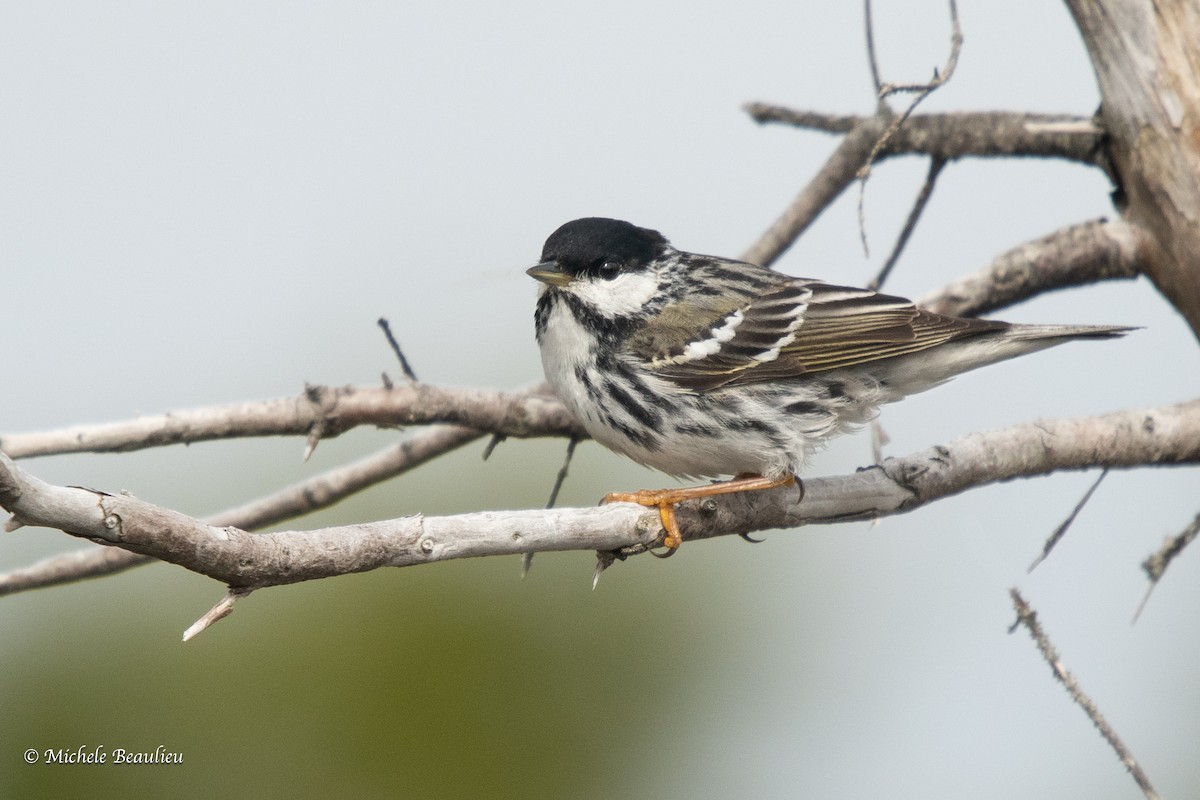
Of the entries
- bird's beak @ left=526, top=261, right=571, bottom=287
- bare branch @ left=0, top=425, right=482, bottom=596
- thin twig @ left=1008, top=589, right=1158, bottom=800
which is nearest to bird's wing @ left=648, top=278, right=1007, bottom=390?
bird's beak @ left=526, top=261, right=571, bottom=287

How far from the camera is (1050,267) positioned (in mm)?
6164

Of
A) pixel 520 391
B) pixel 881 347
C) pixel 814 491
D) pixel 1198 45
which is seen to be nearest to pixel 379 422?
pixel 520 391

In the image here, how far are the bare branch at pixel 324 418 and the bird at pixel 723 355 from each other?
30 centimetres

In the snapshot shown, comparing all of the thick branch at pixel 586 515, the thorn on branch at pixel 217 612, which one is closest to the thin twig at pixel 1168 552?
the thick branch at pixel 586 515

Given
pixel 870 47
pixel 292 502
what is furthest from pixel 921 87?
pixel 292 502

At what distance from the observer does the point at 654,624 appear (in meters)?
7.40

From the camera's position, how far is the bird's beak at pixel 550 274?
5805 millimetres

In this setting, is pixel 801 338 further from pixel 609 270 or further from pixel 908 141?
pixel 908 141

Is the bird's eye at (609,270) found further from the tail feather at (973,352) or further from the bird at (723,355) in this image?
the tail feather at (973,352)

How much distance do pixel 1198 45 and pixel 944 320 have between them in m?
1.70

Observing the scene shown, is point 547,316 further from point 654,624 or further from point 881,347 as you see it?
point 654,624

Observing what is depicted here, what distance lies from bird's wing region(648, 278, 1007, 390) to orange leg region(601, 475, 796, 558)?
0.55 metres

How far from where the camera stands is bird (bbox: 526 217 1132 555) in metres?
5.51

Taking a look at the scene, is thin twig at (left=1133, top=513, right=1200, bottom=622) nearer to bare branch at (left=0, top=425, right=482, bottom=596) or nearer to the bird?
the bird
